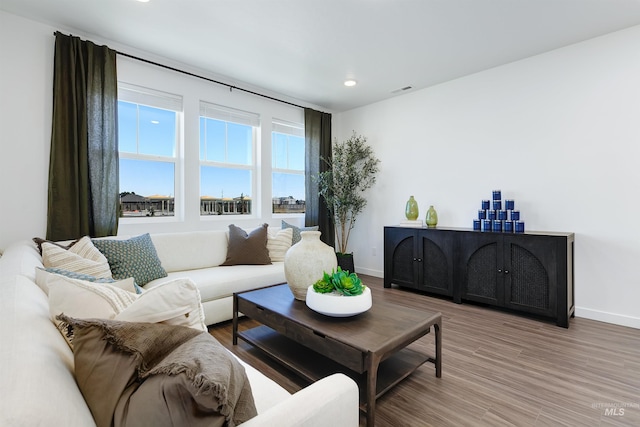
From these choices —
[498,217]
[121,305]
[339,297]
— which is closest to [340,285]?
[339,297]

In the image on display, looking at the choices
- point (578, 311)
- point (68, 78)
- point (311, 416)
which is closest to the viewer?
point (311, 416)

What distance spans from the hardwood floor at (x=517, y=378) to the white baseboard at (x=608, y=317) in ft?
0.27

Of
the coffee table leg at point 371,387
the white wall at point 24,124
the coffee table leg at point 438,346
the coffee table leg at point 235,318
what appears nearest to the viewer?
the coffee table leg at point 371,387

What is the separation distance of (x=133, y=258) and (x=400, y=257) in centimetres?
298

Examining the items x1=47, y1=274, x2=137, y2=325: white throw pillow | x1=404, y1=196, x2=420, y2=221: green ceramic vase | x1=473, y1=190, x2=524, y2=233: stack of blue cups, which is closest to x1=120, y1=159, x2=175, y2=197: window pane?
x1=47, y1=274, x2=137, y2=325: white throw pillow

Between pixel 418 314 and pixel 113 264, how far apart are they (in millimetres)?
2294

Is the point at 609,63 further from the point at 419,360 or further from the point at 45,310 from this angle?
the point at 45,310

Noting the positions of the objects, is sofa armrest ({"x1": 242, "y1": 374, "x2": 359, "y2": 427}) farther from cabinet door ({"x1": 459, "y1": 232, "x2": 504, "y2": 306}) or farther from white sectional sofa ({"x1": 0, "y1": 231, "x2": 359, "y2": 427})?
cabinet door ({"x1": 459, "y1": 232, "x2": 504, "y2": 306})

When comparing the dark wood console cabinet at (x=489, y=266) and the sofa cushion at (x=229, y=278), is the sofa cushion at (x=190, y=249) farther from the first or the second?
the dark wood console cabinet at (x=489, y=266)

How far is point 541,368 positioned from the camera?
81.7 inches

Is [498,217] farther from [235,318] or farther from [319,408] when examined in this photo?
[319,408]

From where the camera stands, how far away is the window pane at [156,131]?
11.1 ft

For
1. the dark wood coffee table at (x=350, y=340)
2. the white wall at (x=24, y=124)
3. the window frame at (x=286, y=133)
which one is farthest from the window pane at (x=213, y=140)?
the dark wood coffee table at (x=350, y=340)

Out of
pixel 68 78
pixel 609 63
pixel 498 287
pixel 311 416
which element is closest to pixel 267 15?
pixel 68 78
